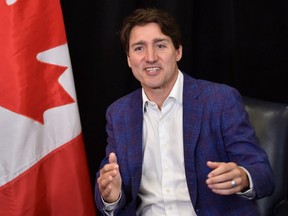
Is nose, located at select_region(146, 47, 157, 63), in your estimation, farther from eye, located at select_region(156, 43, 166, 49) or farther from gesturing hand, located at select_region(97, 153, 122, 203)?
gesturing hand, located at select_region(97, 153, 122, 203)

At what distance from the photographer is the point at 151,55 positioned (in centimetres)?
151

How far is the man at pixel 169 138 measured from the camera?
56.6 inches

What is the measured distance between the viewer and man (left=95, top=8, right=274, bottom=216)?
4.72 feet

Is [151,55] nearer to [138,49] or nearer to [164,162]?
[138,49]

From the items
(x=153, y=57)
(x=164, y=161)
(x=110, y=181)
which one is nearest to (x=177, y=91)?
(x=153, y=57)

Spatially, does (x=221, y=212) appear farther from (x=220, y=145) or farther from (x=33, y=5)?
(x=33, y=5)

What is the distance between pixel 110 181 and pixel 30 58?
64 centimetres

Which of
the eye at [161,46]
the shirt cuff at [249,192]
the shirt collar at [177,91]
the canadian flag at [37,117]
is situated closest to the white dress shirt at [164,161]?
the shirt collar at [177,91]

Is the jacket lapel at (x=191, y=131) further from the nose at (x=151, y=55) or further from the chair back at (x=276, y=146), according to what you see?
the chair back at (x=276, y=146)

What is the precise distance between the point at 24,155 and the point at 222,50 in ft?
3.97

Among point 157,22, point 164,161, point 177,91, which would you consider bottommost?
point 164,161

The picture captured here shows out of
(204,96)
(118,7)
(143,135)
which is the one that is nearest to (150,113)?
(143,135)

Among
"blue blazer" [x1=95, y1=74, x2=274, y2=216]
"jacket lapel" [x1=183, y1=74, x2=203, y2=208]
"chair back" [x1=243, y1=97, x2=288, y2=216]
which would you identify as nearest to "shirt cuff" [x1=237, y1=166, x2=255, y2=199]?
"blue blazer" [x1=95, y1=74, x2=274, y2=216]

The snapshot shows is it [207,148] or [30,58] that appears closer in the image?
[207,148]
